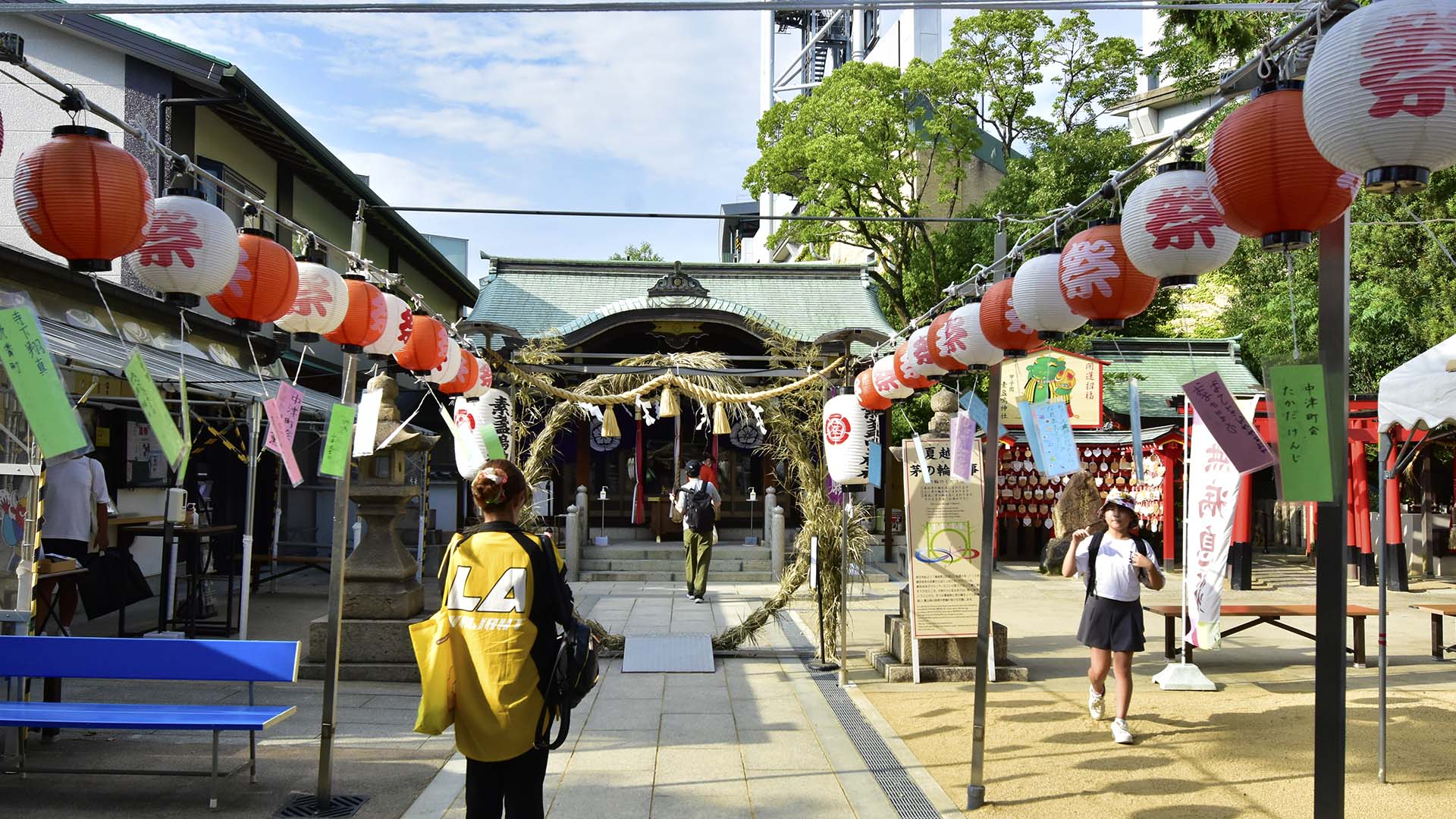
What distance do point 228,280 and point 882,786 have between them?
4778 millimetres

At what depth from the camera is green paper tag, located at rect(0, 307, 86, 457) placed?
444 centimetres

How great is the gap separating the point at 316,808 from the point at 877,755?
11.8ft

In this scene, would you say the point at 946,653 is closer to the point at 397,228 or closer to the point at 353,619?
the point at 353,619

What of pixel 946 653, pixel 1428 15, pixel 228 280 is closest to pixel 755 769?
pixel 946 653

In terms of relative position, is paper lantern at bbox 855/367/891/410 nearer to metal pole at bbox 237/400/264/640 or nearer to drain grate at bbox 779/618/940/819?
drain grate at bbox 779/618/940/819

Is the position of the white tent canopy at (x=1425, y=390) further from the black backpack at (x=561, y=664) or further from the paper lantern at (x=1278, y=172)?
the black backpack at (x=561, y=664)

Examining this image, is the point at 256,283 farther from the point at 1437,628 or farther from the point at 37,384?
the point at 1437,628

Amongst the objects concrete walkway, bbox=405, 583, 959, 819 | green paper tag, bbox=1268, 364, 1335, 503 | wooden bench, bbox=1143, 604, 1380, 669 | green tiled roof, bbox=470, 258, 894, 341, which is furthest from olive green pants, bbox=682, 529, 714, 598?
green paper tag, bbox=1268, 364, 1335, 503

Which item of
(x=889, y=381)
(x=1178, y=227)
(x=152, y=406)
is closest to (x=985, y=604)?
(x=1178, y=227)

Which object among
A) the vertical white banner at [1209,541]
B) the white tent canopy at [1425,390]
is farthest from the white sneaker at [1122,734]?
the white tent canopy at [1425,390]

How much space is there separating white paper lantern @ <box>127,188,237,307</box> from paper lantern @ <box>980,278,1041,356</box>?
451 centimetres

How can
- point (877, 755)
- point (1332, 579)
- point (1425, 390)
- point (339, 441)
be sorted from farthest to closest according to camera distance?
point (1425, 390)
point (877, 755)
point (339, 441)
point (1332, 579)

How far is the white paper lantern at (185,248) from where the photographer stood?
15.4ft

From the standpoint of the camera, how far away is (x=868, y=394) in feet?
33.8
